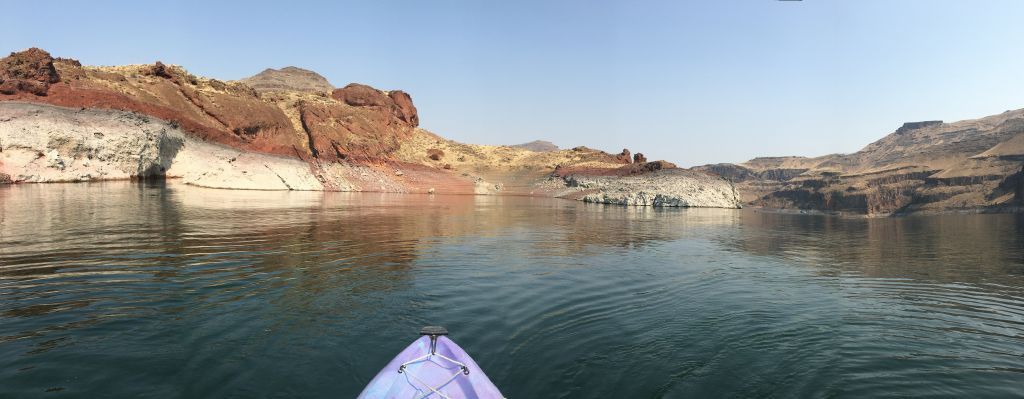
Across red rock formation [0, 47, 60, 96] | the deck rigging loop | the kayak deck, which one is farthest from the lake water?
red rock formation [0, 47, 60, 96]

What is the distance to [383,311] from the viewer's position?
10.7 metres

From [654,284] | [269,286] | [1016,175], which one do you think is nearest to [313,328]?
[269,286]

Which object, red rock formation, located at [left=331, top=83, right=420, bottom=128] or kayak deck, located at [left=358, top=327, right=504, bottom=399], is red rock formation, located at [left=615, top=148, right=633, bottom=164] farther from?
kayak deck, located at [left=358, top=327, right=504, bottom=399]

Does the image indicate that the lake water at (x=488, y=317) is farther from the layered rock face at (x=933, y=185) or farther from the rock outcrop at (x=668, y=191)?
the layered rock face at (x=933, y=185)

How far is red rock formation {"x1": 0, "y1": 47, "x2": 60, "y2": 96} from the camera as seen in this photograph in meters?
49.9

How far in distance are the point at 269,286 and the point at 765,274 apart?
16.2m

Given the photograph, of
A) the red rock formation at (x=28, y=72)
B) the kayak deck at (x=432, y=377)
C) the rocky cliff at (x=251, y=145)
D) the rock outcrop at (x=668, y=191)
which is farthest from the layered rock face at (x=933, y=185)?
the red rock formation at (x=28, y=72)

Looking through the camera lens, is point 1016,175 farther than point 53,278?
Yes

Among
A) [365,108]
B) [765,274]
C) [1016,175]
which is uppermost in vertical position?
[365,108]

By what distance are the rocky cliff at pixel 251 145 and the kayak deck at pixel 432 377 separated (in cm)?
6107

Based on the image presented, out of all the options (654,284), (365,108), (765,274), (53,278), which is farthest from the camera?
(365,108)

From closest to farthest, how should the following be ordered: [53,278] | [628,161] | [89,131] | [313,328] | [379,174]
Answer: [313,328] → [53,278] → [89,131] → [379,174] → [628,161]

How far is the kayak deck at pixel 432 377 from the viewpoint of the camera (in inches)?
211

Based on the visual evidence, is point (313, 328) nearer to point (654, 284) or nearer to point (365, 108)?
point (654, 284)
